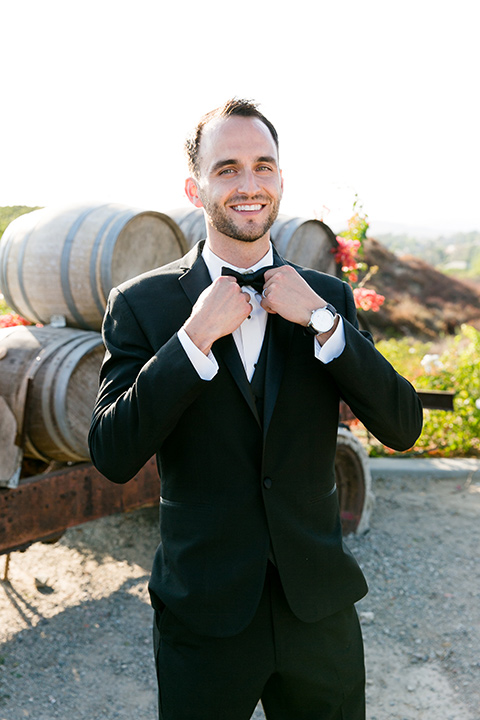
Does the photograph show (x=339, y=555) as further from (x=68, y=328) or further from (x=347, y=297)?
(x=68, y=328)

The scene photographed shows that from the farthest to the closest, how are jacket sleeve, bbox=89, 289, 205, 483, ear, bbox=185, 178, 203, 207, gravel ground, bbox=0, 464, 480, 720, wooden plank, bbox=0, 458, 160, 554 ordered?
wooden plank, bbox=0, 458, 160, 554, gravel ground, bbox=0, 464, 480, 720, ear, bbox=185, 178, 203, 207, jacket sleeve, bbox=89, 289, 205, 483

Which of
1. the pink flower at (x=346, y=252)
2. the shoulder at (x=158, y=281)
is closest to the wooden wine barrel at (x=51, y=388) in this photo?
the shoulder at (x=158, y=281)

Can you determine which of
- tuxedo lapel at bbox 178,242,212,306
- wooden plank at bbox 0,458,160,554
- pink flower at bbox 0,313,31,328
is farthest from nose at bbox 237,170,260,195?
pink flower at bbox 0,313,31,328

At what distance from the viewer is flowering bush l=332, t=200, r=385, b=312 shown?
5312 mm

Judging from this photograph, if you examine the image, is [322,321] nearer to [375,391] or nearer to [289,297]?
[289,297]

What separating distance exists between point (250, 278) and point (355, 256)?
3858 mm

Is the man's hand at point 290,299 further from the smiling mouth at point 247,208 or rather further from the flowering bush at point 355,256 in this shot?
the flowering bush at point 355,256

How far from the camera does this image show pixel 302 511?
198 cm

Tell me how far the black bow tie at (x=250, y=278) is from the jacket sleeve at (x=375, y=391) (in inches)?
10.3

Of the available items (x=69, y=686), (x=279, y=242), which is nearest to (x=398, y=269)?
(x=279, y=242)

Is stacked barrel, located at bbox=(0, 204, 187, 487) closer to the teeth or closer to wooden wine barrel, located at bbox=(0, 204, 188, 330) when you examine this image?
wooden wine barrel, located at bbox=(0, 204, 188, 330)

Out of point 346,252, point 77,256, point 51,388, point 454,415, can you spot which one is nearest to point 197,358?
point 51,388

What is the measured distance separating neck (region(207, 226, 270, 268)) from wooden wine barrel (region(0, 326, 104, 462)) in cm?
185

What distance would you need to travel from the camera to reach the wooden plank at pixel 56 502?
350 cm
